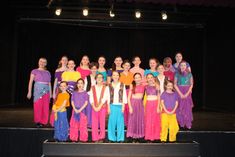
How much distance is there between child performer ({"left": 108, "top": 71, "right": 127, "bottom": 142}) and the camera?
4781mm

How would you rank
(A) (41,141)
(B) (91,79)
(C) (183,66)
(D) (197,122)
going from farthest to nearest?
(D) (197,122) → (C) (183,66) → (B) (91,79) → (A) (41,141)

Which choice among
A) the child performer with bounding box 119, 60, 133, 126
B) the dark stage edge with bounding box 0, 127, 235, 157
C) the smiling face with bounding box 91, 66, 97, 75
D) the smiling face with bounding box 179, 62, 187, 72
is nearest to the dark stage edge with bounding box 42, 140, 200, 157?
the dark stage edge with bounding box 0, 127, 235, 157

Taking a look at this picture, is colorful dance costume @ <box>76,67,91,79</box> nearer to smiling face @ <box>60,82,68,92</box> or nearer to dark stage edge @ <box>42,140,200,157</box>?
smiling face @ <box>60,82,68,92</box>

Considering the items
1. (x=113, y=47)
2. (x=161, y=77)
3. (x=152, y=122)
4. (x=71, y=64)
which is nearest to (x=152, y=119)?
(x=152, y=122)

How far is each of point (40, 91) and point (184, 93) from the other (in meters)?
2.65

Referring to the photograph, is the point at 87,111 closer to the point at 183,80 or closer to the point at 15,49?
the point at 183,80

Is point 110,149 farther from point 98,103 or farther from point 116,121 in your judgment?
point 98,103

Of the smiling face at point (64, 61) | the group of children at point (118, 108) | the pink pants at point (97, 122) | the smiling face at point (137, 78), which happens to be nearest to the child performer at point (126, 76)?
the group of children at point (118, 108)

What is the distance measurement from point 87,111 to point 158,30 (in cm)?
699

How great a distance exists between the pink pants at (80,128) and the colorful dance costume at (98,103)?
132 mm

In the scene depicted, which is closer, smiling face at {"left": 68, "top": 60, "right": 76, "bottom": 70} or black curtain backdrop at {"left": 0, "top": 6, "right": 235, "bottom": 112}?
smiling face at {"left": 68, "top": 60, "right": 76, "bottom": 70}

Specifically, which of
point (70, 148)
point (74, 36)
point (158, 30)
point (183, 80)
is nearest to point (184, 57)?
point (158, 30)

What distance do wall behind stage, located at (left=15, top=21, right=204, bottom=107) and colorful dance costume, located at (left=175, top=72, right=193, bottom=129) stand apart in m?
5.68

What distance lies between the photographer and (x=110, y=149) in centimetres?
466
